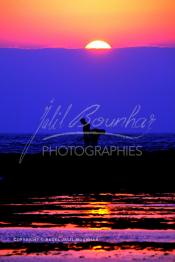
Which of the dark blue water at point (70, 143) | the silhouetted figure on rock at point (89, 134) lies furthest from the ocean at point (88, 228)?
the dark blue water at point (70, 143)

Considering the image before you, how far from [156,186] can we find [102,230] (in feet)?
51.2

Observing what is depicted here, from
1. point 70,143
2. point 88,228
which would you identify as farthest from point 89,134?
point 88,228

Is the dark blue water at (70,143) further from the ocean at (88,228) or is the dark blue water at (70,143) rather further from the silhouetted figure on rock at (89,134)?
the ocean at (88,228)

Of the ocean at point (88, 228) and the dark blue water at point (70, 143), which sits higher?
the dark blue water at point (70, 143)

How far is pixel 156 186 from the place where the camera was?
36969 mm

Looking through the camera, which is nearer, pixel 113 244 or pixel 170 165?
pixel 113 244

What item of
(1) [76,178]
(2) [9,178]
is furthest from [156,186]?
(2) [9,178]

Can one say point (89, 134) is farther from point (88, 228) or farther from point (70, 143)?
point (88, 228)

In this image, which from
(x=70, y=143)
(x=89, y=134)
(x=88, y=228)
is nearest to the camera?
(x=88, y=228)

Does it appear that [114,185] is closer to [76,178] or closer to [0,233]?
[76,178]

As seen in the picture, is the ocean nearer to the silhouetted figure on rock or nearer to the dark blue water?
the silhouetted figure on rock

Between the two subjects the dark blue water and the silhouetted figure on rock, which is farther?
the dark blue water

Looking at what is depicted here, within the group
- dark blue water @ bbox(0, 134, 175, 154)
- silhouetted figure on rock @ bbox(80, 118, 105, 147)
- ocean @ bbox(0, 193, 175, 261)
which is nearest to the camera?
ocean @ bbox(0, 193, 175, 261)

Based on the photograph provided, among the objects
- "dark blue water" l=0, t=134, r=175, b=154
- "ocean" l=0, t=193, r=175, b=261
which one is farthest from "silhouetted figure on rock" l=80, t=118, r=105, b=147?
"ocean" l=0, t=193, r=175, b=261
